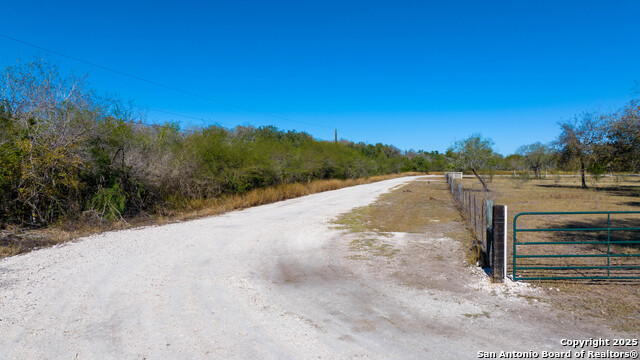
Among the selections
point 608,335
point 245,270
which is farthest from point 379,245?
point 608,335

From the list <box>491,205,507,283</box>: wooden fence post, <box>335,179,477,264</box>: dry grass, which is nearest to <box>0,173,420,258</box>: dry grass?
<box>335,179,477,264</box>: dry grass

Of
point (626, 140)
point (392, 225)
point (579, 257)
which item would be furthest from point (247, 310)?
point (626, 140)

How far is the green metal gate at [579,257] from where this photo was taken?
5.66 m

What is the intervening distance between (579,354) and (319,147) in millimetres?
34271

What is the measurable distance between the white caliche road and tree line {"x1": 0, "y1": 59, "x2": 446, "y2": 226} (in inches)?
138

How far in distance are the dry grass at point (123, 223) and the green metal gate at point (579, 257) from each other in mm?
11288

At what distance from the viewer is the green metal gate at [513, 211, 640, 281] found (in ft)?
18.6

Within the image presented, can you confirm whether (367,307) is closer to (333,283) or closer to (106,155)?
(333,283)

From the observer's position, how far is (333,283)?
6.11 m

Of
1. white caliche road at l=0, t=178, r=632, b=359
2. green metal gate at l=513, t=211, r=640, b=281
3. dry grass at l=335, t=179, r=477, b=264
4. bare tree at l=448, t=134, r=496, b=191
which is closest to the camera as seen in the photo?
white caliche road at l=0, t=178, r=632, b=359

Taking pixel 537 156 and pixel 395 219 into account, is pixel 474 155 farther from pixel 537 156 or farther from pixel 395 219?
pixel 537 156

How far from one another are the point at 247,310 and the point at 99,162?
10540 mm

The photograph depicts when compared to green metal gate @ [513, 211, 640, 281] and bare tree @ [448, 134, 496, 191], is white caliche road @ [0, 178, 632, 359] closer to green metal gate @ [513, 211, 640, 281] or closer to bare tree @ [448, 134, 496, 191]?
green metal gate @ [513, 211, 640, 281]

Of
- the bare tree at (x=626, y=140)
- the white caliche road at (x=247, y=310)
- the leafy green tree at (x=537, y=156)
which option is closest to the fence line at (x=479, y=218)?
the white caliche road at (x=247, y=310)
